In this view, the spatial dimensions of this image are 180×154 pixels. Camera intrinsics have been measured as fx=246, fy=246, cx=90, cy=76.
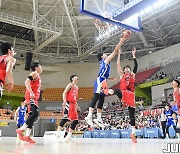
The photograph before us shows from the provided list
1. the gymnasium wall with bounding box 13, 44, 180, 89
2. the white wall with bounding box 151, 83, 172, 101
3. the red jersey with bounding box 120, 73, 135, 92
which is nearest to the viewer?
the red jersey with bounding box 120, 73, 135, 92

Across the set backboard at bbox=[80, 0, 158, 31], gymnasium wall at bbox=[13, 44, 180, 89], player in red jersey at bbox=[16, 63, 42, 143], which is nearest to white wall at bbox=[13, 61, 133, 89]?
gymnasium wall at bbox=[13, 44, 180, 89]

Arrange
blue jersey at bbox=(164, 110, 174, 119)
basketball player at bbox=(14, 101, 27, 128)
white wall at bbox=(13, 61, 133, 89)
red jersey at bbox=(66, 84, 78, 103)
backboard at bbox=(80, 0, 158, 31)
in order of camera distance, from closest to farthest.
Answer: red jersey at bbox=(66, 84, 78, 103), backboard at bbox=(80, 0, 158, 31), blue jersey at bbox=(164, 110, 174, 119), basketball player at bbox=(14, 101, 27, 128), white wall at bbox=(13, 61, 133, 89)

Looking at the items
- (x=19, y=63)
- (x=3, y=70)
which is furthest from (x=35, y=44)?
(x=3, y=70)

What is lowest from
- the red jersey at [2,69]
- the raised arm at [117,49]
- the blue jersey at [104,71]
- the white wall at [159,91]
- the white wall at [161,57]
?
the red jersey at [2,69]

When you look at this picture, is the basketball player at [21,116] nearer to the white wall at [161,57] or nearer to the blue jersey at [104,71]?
the blue jersey at [104,71]

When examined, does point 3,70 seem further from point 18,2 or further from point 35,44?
point 35,44

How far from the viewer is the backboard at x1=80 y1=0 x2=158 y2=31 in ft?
29.1

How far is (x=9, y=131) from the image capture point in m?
22.7

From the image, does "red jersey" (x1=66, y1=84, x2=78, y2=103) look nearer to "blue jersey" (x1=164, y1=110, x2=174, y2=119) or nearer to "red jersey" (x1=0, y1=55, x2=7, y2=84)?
"red jersey" (x1=0, y1=55, x2=7, y2=84)

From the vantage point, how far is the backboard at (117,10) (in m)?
8.88

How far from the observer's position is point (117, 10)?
32.3 ft

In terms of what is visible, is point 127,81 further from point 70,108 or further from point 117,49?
point 70,108

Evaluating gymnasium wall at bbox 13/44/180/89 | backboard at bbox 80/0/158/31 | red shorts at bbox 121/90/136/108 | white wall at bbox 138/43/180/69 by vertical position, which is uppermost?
white wall at bbox 138/43/180/69

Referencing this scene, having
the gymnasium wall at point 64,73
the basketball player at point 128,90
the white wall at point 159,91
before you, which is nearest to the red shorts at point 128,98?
the basketball player at point 128,90
